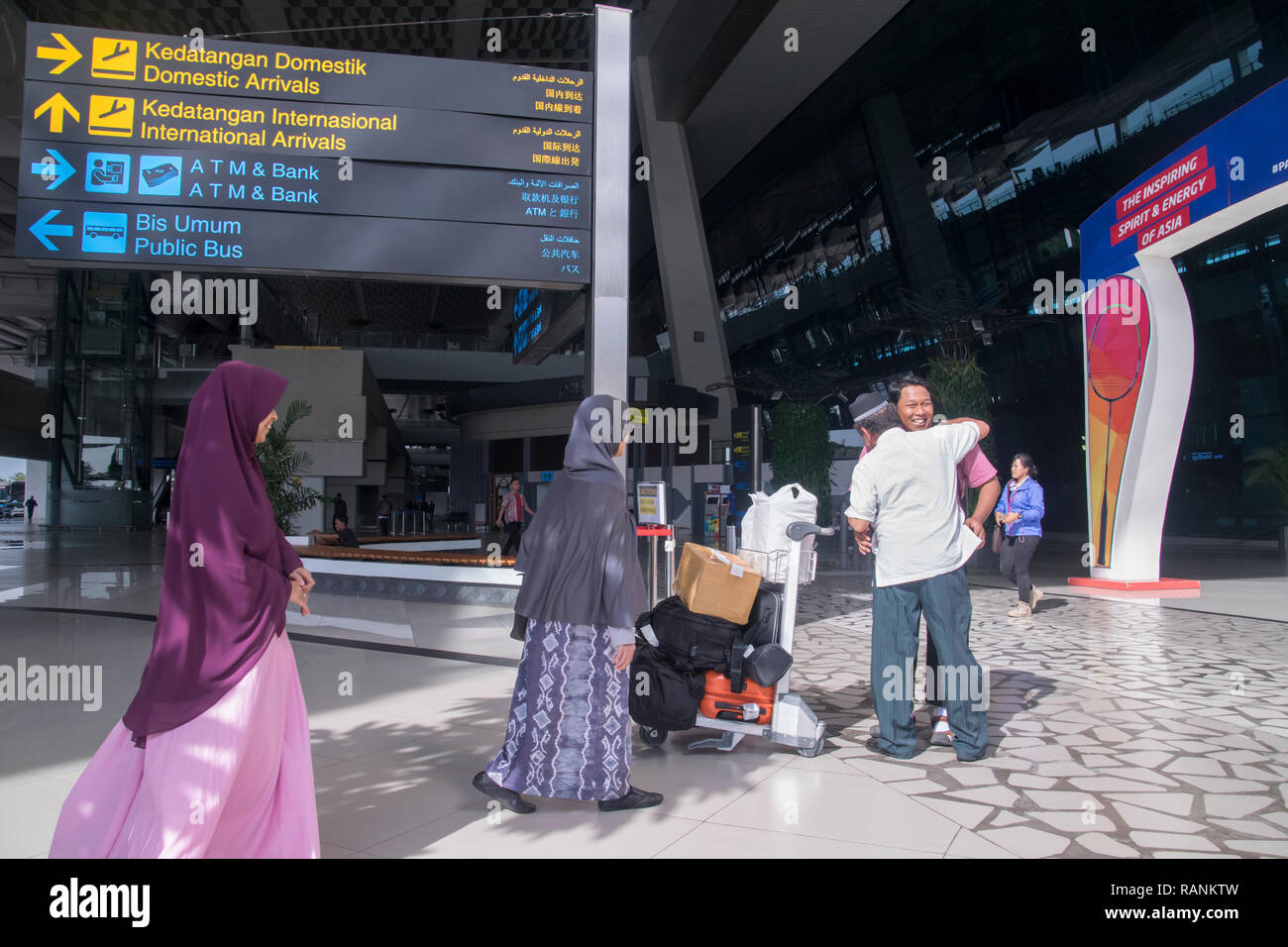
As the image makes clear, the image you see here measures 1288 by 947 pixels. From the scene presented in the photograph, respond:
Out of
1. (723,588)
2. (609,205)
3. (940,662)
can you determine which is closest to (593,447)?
(723,588)

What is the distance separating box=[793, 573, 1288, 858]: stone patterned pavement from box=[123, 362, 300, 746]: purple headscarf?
2.23 m

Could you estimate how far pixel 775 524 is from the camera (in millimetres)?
3770

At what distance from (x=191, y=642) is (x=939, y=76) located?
2283cm

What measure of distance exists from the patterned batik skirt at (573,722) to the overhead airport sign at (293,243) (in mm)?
3847

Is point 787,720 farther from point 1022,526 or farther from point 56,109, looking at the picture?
point 56,109

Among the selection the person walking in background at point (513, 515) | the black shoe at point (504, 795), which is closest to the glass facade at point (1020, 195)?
the person walking in background at point (513, 515)

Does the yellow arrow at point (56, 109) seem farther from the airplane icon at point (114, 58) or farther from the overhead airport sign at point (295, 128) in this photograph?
the airplane icon at point (114, 58)

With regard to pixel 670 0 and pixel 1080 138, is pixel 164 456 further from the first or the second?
pixel 1080 138

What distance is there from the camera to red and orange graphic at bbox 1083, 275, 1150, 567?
30.7 feet

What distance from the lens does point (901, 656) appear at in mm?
3586

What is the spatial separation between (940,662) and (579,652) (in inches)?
69.4
